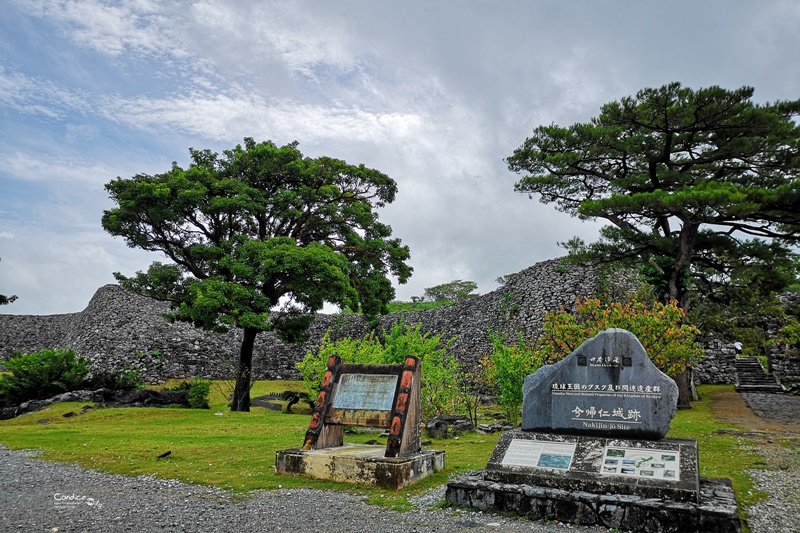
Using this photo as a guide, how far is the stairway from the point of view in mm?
19953

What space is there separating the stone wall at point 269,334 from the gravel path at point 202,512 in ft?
53.5

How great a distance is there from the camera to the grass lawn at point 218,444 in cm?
676

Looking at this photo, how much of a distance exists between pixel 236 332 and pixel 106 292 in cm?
674

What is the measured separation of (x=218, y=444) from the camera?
9617mm

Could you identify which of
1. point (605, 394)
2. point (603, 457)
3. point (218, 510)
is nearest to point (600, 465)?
point (603, 457)

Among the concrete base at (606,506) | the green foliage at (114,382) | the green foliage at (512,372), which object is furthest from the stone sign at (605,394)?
the green foliage at (114,382)

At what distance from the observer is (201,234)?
16797 mm

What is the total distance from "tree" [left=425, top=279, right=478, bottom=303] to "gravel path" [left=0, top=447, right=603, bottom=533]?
42035 millimetres

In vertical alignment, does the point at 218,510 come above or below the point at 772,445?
below

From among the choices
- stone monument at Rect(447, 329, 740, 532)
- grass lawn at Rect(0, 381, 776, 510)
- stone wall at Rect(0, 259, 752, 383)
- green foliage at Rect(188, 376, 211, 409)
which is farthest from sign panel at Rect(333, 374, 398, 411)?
stone wall at Rect(0, 259, 752, 383)

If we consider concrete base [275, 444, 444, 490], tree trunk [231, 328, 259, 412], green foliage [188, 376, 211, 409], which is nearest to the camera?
concrete base [275, 444, 444, 490]

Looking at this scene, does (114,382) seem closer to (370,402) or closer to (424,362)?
(424,362)

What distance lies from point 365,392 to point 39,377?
13.7 m

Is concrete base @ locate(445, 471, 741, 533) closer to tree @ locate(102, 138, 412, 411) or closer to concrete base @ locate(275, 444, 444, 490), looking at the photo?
concrete base @ locate(275, 444, 444, 490)
